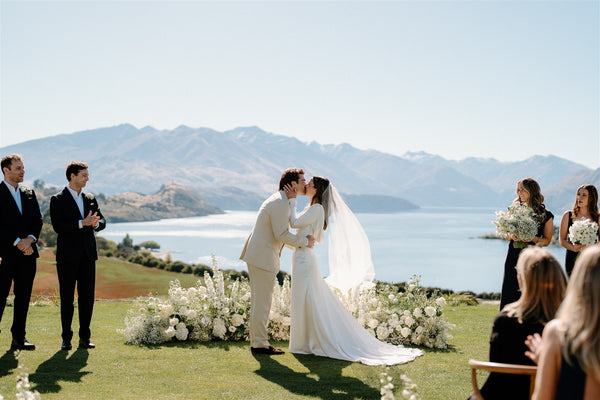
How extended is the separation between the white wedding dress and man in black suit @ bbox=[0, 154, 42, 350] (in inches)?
140

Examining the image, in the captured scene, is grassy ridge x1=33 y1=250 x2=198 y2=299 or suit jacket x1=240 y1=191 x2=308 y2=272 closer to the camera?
suit jacket x1=240 y1=191 x2=308 y2=272

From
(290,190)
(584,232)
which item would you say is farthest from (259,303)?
(584,232)

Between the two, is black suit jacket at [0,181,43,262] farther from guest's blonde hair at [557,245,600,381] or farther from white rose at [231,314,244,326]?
guest's blonde hair at [557,245,600,381]

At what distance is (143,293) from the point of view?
13586 mm

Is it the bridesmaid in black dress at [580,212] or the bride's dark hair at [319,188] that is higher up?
the bride's dark hair at [319,188]

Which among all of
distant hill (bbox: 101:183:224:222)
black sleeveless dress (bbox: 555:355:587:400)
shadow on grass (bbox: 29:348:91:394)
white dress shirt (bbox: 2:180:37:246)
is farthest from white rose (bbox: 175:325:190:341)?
distant hill (bbox: 101:183:224:222)

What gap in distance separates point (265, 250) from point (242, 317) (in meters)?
1.53

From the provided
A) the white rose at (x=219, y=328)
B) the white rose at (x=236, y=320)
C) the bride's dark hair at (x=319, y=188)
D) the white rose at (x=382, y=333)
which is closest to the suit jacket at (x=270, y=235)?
the bride's dark hair at (x=319, y=188)

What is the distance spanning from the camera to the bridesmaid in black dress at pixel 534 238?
7348 mm

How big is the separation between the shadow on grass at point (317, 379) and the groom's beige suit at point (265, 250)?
48cm

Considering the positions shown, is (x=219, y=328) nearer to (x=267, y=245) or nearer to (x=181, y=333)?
(x=181, y=333)

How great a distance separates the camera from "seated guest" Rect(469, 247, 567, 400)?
2973 millimetres

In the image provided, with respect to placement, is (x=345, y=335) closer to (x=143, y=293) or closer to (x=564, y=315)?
(x=564, y=315)

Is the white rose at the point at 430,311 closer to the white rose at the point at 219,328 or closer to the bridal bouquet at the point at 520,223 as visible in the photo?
the bridal bouquet at the point at 520,223
